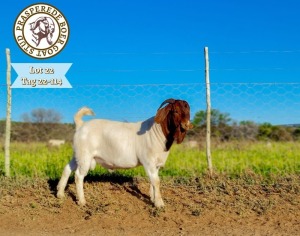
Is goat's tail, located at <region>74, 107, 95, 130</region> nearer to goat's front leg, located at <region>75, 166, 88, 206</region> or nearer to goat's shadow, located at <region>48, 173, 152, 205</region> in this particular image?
goat's front leg, located at <region>75, 166, 88, 206</region>

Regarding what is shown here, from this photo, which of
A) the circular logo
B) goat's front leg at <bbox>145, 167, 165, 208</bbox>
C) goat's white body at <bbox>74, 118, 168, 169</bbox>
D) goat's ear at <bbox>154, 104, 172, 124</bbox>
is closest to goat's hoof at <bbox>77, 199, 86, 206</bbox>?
goat's white body at <bbox>74, 118, 168, 169</bbox>

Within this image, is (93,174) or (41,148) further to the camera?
(41,148)

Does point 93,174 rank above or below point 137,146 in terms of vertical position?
below

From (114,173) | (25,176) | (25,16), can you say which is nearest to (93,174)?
(114,173)

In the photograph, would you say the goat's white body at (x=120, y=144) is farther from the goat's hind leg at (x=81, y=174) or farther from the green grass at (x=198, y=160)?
the green grass at (x=198, y=160)

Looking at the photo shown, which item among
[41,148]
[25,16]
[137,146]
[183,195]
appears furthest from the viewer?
[41,148]

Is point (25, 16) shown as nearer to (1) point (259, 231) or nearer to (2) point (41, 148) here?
(2) point (41, 148)

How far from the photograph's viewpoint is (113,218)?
23.4 ft

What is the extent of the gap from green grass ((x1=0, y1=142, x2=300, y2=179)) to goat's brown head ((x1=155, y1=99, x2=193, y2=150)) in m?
2.22

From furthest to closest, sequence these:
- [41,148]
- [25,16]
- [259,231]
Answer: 1. [41,148]
2. [25,16]
3. [259,231]

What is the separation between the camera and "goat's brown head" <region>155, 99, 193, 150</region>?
7125 millimetres

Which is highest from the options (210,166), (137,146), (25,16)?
(25,16)

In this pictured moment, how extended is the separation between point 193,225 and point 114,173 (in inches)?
132

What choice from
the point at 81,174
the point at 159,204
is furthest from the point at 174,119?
the point at 81,174
